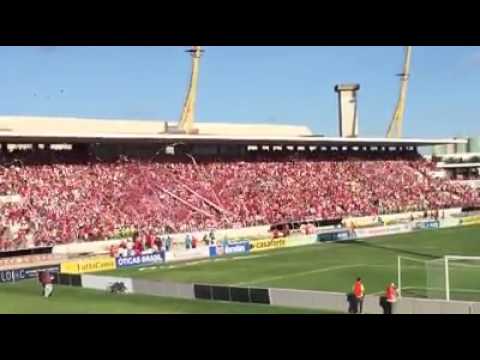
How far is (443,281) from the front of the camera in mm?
26219

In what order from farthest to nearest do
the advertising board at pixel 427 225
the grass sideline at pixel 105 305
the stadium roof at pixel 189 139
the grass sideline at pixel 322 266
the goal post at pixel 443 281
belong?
the advertising board at pixel 427 225
the stadium roof at pixel 189 139
the grass sideline at pixel 322 266
the goal post at pixel 443 281
the grass sideline at pixel 105 305

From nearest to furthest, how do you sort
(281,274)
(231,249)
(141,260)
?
(281,274)
(141,260)
(231,249)

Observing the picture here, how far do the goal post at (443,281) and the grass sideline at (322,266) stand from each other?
282mm

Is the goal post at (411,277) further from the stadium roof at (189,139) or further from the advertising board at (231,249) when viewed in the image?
the stadium roof at (189,139)

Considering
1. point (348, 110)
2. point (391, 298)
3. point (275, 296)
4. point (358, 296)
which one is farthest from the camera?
point (348, 110)

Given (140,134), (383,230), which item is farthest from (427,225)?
(140,134)

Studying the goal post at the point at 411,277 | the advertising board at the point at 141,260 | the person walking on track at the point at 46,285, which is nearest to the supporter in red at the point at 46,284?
the person walking on track at the point at 46,285

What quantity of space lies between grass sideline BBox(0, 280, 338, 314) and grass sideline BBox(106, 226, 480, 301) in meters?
4.78

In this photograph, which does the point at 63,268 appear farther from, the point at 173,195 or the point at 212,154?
the point at 212,154

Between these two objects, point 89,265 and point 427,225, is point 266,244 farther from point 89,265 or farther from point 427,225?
point 427,225

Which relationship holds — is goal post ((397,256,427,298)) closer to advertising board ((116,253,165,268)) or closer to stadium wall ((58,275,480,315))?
stadium wall ((58,275,480,315))

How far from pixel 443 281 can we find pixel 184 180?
30.7 m

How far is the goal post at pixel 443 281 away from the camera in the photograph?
24.2 m

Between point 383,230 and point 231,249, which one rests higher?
point 383,230
